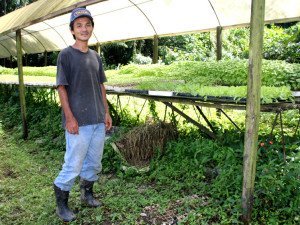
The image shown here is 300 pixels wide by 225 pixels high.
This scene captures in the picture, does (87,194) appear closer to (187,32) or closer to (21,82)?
(21,82)

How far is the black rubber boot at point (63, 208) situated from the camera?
294 centimetres

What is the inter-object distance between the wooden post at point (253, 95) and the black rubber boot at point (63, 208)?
1765mm

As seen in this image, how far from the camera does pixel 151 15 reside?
22.6 ft

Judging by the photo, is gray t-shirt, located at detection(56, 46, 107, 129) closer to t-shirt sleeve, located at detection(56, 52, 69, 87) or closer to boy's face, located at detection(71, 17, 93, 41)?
t-shirt sleeve, located at detection(56, 52, 69, 87)

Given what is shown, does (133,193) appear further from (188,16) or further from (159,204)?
(188,16)

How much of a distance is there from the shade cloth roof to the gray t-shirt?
1.10 meters

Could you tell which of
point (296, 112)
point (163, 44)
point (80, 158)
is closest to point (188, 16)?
point (296, 112)

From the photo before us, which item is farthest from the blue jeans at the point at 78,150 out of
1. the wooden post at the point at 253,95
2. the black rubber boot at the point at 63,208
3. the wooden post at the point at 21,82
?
the wooden post at the point at 21,82

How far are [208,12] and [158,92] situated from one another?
10.9 ft

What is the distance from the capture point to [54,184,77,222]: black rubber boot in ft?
9.63

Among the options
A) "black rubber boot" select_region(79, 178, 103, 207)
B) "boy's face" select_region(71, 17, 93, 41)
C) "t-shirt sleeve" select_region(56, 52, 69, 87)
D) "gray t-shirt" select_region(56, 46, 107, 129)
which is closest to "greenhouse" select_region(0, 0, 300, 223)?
"gray t-shirt" select_region(56, 46, 107, 129)

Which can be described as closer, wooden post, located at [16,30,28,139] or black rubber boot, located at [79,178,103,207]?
black rubber boot, located at [79,178,103,207]

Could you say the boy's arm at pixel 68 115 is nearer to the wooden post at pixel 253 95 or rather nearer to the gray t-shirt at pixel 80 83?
the gray t-shirt at pixel 80 83

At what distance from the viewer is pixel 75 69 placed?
283cm
